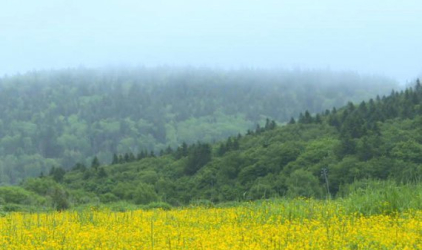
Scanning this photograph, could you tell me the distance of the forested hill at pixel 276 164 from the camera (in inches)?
2589

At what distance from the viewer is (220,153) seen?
94.5 metres

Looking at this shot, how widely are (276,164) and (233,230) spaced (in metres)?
68.3

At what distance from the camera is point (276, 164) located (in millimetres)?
79562

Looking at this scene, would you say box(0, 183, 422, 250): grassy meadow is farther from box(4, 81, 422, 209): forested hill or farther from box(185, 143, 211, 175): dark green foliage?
box(185, 143, 211, 175): dark green foliage

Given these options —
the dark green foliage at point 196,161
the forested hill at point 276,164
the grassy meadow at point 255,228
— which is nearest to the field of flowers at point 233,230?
the grassy meadow at point 255,228

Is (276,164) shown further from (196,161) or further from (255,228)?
(255,228)

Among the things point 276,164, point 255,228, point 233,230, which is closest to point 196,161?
point 276,164

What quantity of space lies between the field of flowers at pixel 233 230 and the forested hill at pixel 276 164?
40620mm

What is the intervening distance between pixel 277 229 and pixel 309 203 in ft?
13.5

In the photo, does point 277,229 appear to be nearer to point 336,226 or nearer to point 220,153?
point 336,226

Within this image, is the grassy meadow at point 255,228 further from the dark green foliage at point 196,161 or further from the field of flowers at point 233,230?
the dark green foliage at point 196,161

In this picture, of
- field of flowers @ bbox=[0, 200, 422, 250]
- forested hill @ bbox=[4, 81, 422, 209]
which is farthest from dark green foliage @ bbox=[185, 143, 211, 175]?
field of flowers @ bbox=[0, 200, 422, 250]

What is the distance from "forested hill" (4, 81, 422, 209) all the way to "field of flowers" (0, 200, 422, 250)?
40.6 m

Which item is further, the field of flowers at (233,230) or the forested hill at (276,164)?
the forested hill at (276,164)
